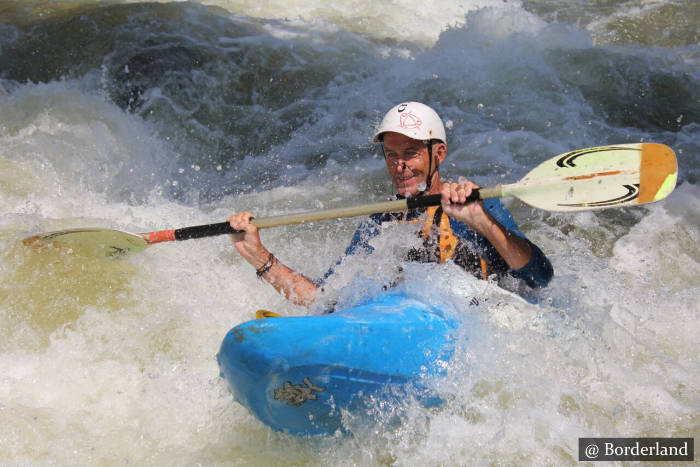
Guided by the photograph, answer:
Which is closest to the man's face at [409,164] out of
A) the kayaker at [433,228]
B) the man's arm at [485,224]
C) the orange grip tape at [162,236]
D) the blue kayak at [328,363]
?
the kayaker at [433,228]

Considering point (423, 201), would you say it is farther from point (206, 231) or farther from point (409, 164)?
point (206, 231)

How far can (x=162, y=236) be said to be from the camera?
11.1 ft

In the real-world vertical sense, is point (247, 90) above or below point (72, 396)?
below

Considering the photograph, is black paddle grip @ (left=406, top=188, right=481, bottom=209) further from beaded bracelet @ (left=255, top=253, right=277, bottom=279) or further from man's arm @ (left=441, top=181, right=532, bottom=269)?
beaded bracelet @ (left=255, top=253, right=277, bottom=279)

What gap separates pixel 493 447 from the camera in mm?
2514

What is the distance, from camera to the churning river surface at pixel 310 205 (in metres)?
2.66

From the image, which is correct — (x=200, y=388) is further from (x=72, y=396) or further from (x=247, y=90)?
(x=247, y=90)

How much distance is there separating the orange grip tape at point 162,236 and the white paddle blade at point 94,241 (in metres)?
0.08

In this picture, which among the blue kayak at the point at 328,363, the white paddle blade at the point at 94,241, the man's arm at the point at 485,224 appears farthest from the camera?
the white paddle blade at the point at 94,241

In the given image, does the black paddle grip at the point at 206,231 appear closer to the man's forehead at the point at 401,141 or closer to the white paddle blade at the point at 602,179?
the man's forehead at the point at 401,141

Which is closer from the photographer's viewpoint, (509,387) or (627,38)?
(509,387)

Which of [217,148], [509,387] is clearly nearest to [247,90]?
[217,148]

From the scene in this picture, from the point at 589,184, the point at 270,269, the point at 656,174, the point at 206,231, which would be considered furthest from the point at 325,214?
the point at 656,174

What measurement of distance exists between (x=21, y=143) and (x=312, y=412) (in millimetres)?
3652
